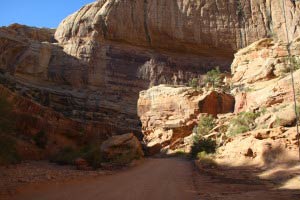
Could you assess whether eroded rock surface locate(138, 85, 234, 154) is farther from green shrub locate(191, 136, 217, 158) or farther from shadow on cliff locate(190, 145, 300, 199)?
shadow on cliff locate(190, 145, 300, 199)

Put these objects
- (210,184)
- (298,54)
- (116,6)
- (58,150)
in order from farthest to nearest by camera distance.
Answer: (116,6)
(298,54)
(58,150)
(210,184)

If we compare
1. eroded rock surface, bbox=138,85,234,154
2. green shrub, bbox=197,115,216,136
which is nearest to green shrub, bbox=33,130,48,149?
green shrub, bbox=197,115,216,136

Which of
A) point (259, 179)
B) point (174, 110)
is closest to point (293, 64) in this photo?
point (174, 110)

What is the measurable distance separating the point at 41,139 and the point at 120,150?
4.97 m

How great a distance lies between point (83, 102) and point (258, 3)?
121 feet

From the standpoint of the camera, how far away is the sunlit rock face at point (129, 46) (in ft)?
153

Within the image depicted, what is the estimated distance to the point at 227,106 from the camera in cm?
4247

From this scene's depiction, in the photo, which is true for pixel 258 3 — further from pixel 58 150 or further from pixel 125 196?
pixel 125 196

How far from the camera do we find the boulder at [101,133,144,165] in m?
19.5


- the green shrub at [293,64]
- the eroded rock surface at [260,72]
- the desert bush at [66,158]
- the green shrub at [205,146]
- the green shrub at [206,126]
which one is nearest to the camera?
the desert bush at [66,158]

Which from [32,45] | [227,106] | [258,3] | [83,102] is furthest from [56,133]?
[258,3]

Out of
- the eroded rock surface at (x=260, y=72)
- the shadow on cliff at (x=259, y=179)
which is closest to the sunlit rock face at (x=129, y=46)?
the eroded rock surface at (x=260, y=72)

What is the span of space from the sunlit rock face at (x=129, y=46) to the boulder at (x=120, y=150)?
777 inches

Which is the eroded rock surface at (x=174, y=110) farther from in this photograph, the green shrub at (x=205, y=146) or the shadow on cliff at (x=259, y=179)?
the shadow on cliff at (x=259, y=179)
